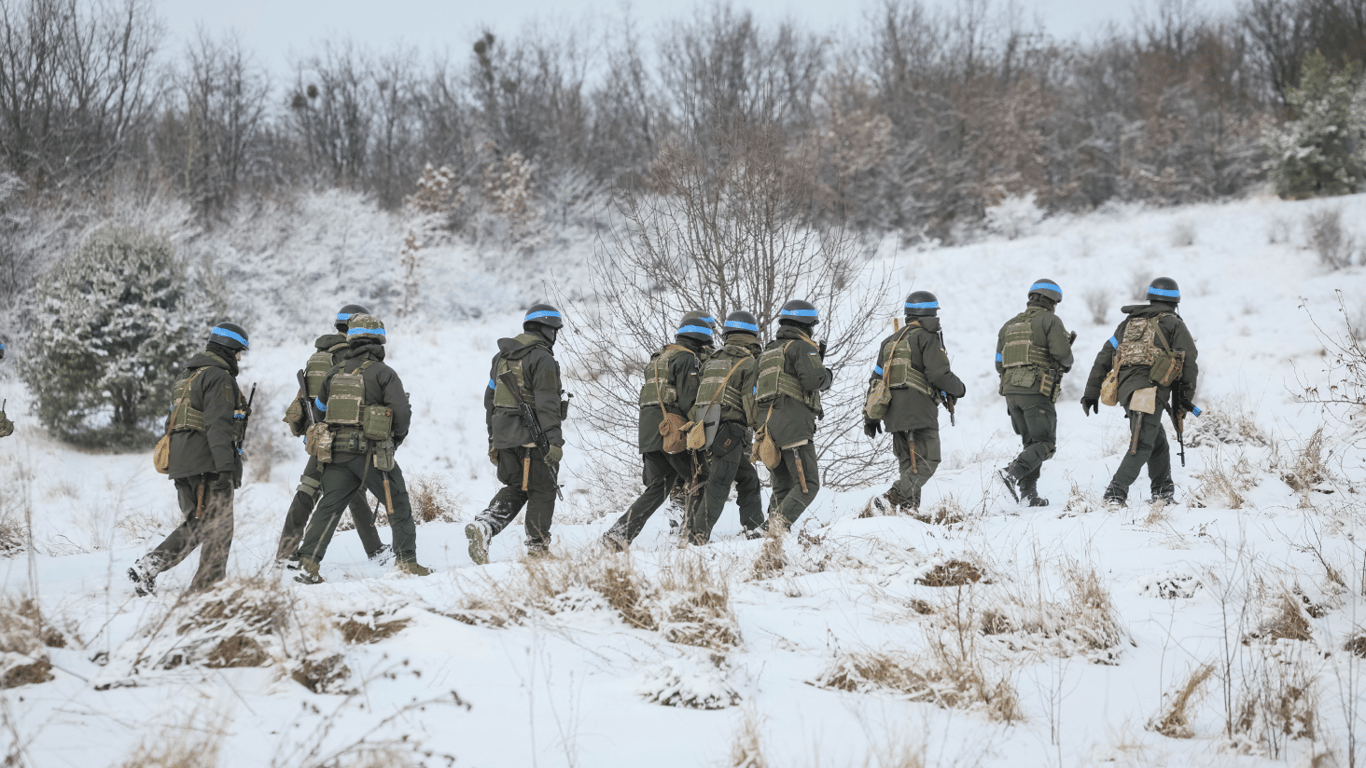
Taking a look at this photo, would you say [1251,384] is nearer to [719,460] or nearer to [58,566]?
[719,460]

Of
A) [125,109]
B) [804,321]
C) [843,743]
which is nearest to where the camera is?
[843,743]

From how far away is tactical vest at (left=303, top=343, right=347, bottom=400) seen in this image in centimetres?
602

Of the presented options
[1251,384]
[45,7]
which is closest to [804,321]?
[1251,384]

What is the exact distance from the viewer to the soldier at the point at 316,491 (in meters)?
5.79

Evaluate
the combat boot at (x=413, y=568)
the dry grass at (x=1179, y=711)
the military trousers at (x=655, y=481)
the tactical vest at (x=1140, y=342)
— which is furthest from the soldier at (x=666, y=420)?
the dry grass at (x=1179, y=711)

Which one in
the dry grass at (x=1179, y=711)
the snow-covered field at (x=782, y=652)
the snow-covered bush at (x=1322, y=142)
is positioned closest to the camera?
the snow-covered field at (x=782, y=652)

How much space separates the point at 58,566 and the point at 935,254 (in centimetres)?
2064

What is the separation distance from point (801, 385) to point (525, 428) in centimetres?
196

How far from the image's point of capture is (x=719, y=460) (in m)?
6.16

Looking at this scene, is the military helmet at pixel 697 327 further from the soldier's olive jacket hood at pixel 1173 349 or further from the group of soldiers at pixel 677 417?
the soldier's olive jacket hood at pixel 1173 349

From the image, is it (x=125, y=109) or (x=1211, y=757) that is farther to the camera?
(x=125, y=109)

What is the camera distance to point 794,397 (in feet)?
19.4

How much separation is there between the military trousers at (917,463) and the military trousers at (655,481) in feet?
5.00

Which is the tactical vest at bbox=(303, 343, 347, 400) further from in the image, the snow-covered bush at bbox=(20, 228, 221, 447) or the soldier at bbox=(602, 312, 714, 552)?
the snow-covered bush at bbox=(20, 228, 221, 447)
